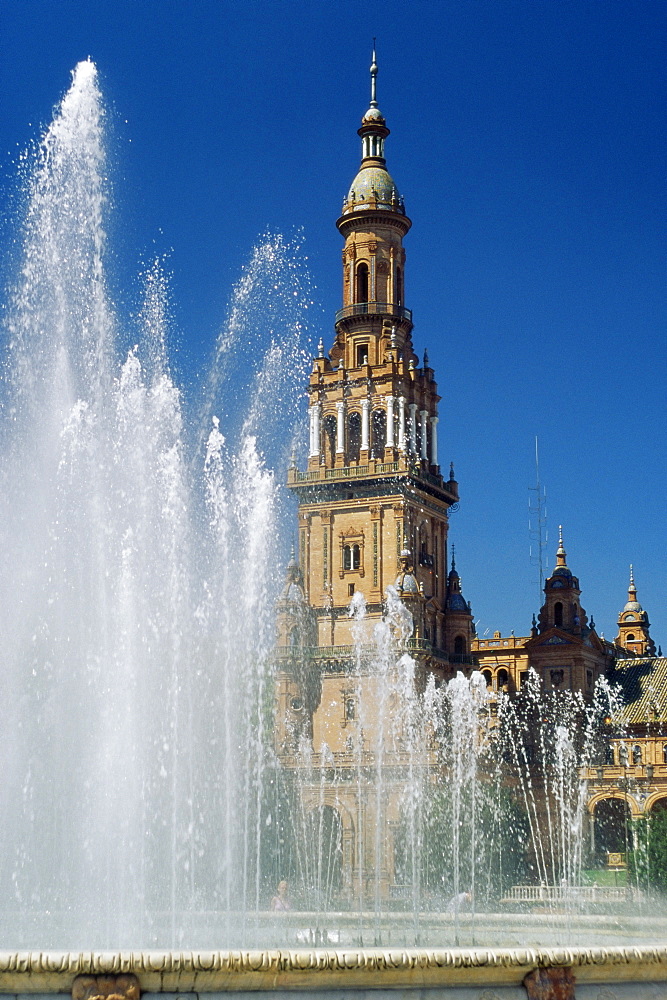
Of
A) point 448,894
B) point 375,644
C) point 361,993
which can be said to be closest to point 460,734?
point 375,644

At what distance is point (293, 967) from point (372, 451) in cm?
6089

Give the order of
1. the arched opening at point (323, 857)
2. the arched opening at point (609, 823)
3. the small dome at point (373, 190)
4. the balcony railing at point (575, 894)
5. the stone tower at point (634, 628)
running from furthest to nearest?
the stone tower at point (634, 628), the small dome at point (373, 190), the arched opening at point (609, 823), the arched opening at point (323, 857), the balcony railing at point (575, 894)

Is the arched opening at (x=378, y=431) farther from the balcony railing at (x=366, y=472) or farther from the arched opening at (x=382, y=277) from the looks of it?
the arched opening at (x=382, y=277)

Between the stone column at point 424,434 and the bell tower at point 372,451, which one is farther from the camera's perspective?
the stone column at point 424,434

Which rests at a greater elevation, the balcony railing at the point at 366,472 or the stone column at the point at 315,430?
the stone column at the point at 315,430

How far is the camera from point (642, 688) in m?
79.9

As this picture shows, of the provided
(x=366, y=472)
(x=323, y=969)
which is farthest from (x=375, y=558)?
(x=323, y=969)

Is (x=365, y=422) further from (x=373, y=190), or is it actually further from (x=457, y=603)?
(x=373, y=190)

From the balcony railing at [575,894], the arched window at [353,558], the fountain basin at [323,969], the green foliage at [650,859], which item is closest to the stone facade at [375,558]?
the arched window at [353,558]

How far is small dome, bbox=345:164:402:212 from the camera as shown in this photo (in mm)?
79375

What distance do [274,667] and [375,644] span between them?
5349 mm

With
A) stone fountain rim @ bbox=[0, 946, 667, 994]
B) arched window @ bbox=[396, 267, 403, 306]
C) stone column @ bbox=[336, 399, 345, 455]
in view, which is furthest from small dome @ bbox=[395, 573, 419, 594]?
stone fountain rim @ bbox=[0, 946, 667, 994]

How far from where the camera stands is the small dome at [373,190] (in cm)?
7938

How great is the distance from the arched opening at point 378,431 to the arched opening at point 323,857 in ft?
66.6
